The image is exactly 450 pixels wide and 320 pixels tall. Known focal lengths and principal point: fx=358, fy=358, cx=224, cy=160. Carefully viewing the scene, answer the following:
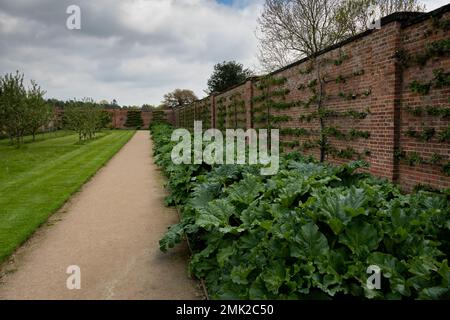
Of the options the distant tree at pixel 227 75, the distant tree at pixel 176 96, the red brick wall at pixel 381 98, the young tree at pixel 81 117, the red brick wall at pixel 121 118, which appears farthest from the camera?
the distant tree at pixel 176 96

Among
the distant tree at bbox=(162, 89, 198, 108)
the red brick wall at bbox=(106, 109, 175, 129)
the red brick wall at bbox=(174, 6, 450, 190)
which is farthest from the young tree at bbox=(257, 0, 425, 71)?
the distant tree at bbox=(162, 89, 198, 108)

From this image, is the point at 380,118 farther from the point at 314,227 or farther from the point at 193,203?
the point at 314,227

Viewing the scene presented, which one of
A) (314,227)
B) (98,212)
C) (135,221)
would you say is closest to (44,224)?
(98,212)

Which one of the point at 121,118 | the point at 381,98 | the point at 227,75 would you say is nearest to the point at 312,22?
the point at 381,98

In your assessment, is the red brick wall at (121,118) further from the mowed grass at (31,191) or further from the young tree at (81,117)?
the mowed grass at (31,191)

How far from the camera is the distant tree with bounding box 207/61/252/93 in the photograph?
1598 inches

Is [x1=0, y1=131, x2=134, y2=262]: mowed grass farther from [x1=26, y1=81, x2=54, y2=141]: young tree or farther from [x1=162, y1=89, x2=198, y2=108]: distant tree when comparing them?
[x1=162, y1=89, x2=198, y2=108]: distant tree

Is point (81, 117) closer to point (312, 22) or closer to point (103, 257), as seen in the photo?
point (312, 22)

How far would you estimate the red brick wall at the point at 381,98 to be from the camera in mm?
5242

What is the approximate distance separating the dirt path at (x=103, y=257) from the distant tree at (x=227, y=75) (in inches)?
1358

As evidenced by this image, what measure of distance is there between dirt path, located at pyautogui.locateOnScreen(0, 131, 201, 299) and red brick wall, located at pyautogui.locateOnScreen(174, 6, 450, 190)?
12.2 ft

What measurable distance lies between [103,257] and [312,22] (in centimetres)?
1827

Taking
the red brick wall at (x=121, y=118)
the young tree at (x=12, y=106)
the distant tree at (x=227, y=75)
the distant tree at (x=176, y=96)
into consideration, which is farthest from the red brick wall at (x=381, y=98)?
the distant tree at (x=176, y=96)

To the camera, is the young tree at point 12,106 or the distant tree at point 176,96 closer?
the young tree at point 12,106
